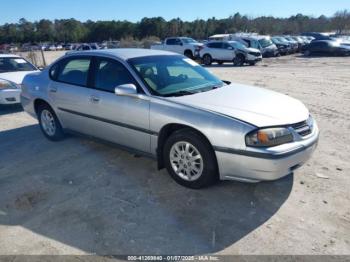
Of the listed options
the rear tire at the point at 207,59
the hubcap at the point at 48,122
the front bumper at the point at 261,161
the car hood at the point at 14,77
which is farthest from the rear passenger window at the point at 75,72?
the rear tire at the point at 207,59

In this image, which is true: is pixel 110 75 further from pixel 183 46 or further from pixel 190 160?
pixel 183 46

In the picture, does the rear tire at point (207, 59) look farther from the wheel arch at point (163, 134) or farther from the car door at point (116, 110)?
the wheel arch at point (163, 134)

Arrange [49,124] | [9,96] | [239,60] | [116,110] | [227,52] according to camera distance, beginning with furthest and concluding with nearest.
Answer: [227,52] → [239,60] → [9,96] → [49,124] → [116,110]

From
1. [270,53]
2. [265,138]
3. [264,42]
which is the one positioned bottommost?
[270,53]

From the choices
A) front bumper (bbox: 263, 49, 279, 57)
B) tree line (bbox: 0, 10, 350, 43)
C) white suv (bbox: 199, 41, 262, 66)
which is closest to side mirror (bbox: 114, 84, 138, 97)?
white suv (bbox: 199, 41, 262, 66)

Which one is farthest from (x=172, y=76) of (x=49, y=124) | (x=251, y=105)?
(x=49, y=124)

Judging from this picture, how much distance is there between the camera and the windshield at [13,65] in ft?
29.6

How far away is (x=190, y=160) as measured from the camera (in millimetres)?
3902

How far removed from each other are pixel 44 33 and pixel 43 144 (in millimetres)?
106496

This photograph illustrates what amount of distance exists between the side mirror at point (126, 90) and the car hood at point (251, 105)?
0.44m

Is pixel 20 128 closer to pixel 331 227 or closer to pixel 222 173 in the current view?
pixel 222 173

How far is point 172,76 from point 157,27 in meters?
87.3

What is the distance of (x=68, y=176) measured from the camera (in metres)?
4.51

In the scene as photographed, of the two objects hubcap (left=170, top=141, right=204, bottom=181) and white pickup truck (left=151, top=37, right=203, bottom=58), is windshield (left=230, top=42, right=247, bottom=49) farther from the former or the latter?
hubcap (left=170, top=141, right=204, bottom=181)
